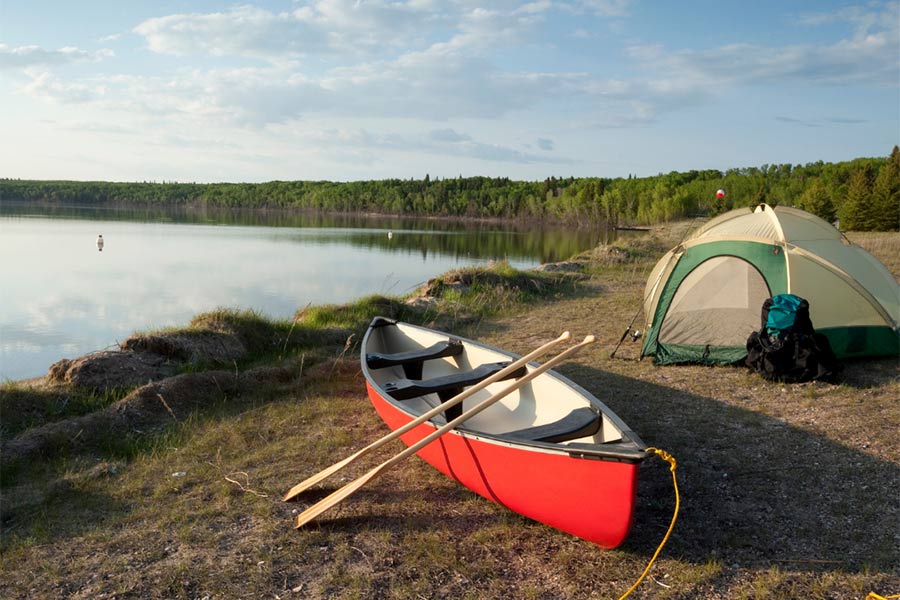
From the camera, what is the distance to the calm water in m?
11.9

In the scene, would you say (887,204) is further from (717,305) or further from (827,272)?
(717,305)

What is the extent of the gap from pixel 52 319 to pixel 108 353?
7409 millimetres

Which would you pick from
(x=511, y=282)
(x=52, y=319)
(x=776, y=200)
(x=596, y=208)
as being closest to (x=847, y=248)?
(x=511, y=282)

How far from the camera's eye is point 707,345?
726 centimetres

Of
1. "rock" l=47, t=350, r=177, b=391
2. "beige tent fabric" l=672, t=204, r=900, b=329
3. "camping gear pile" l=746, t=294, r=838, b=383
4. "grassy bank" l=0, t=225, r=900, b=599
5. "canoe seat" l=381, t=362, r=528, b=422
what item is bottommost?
"grassy bank" l=0, t=225, r=900, b=599

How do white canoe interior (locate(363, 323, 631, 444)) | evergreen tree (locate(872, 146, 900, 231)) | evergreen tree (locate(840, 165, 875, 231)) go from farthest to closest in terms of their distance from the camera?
evergreen tree (locate(840, 165, 875, 231))
evergreen tree (locate(872, 146, 900, 231))
white canoe interior (locate(363, 323, 631, 444))

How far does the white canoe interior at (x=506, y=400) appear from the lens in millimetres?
4074

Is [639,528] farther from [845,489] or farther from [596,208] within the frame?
[596,208]

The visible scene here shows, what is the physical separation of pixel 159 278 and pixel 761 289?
16897 mm

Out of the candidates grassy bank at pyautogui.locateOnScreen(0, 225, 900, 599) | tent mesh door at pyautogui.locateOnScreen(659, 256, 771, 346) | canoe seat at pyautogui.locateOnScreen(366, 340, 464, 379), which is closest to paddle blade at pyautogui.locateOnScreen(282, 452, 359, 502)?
grassy bank at pyautogui.locateOnScreen(0, 225, 900, 599)

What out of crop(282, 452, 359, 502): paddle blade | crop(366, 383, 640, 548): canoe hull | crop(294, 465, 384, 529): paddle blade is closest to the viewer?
crop(366, 383, 640, 548): canoe hull

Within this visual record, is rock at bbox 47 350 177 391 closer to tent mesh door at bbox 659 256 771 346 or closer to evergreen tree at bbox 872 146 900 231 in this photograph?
tent mesh door at bbox 659 256 771 346

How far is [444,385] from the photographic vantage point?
5398mm

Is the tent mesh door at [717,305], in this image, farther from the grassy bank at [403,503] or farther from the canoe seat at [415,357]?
the canoe seat at [415,357]
